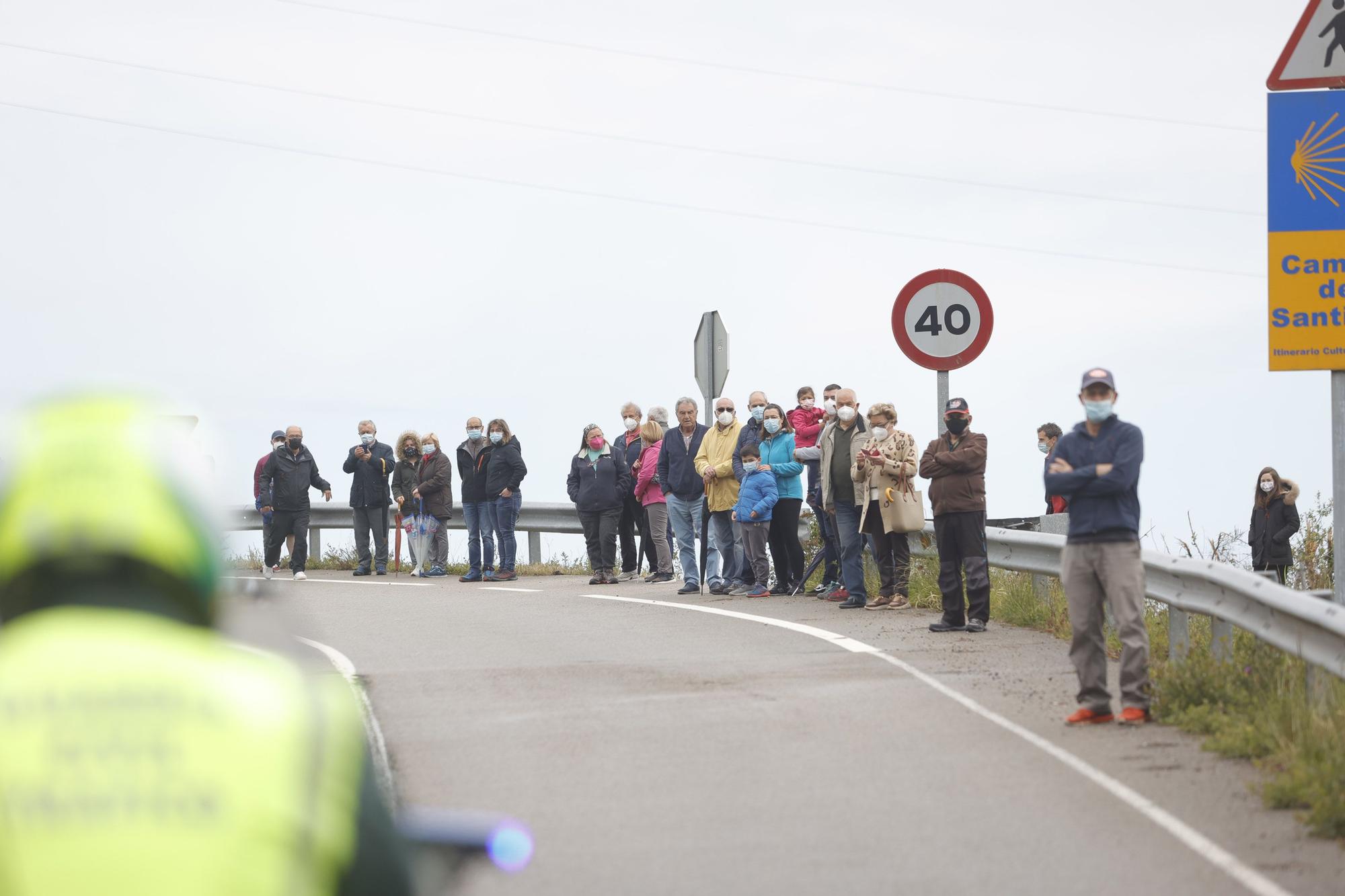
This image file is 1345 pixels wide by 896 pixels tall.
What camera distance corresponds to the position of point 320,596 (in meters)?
19.6

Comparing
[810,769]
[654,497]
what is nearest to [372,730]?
[810,769]

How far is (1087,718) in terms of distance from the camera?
32.6ft

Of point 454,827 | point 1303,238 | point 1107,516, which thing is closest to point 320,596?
point 1107,516

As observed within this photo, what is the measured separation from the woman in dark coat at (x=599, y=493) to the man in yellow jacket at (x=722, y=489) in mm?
1928

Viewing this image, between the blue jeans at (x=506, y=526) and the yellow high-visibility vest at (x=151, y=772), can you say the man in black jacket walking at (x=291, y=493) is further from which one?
the yellow high-visibility vest at (x=151, y=772)

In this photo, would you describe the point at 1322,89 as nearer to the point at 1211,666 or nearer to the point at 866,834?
the point at 1211,666

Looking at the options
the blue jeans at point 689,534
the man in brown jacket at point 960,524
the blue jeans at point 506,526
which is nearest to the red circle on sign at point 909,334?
the man in brown jacket at point 960,524

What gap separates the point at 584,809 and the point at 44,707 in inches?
242

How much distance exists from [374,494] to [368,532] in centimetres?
72

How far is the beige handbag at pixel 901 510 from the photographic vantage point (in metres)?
15.7

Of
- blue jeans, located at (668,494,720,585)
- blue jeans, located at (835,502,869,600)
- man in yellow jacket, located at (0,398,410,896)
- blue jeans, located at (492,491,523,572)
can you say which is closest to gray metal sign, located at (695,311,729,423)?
blue jeans, located at (668,494,720,585)

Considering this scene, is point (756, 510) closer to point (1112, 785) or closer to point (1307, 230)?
point (1307, 230)

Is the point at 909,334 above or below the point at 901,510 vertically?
above

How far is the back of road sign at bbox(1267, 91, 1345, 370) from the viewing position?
9703 mm
